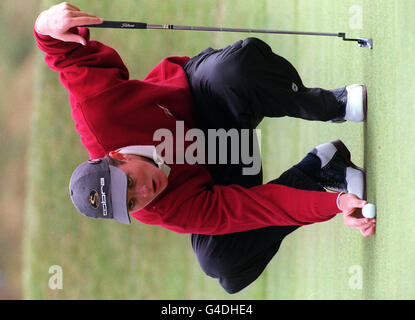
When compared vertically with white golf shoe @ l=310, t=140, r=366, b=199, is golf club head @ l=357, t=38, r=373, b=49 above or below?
above

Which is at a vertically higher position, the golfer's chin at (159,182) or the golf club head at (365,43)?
the golf club head at (365,43)

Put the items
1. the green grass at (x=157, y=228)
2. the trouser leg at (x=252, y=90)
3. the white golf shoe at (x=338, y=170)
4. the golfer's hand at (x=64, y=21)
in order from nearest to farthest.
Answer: the golfer's hand at (x=64, y=21), the trouser leg at (x=252, y=90), the white golf shoe at (x=338, y=170), the green grass at (x=157, y=228)

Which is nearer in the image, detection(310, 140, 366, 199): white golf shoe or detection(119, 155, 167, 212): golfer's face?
detection(119, 155, 167, 212): golfer's face

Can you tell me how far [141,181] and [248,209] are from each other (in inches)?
9.0

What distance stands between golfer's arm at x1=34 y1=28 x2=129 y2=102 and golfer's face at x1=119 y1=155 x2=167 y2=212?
0.59 ft

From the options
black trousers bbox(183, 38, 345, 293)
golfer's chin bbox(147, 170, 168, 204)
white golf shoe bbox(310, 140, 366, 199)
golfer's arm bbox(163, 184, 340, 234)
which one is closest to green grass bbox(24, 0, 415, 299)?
white golf shoe bbox(310, 140, 366, 199)

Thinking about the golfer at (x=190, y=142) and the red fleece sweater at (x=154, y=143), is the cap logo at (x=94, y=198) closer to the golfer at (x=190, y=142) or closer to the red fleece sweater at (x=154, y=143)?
the golfer at (x=190, y=142)

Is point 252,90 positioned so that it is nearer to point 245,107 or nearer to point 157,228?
point 245,107

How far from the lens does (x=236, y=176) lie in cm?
130

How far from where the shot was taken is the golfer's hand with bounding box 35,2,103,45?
39.6 inches

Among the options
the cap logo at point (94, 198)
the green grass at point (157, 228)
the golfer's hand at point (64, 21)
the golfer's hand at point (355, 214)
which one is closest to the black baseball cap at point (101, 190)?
the cap logo at point (94, 198)

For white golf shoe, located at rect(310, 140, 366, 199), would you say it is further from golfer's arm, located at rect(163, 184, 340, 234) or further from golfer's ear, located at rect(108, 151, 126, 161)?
golfer's ear, located at rect(108, 151, 126, 161)

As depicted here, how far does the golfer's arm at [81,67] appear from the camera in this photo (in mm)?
1087

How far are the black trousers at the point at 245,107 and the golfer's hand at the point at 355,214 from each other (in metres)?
0.18
